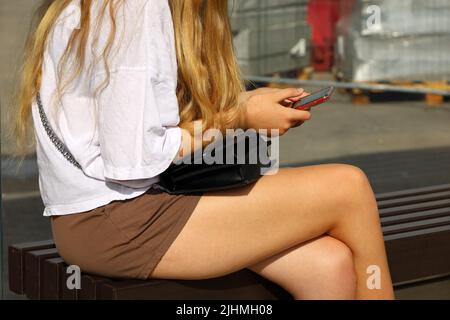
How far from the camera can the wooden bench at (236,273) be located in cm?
286

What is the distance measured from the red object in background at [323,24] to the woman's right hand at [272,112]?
575 cm

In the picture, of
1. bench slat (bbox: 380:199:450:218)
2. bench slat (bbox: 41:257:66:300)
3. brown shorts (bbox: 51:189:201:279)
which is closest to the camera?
brown shorts (bbox: 51:189:201:279)

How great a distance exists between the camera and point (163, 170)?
8.95 feet

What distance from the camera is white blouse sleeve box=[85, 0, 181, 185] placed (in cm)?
266

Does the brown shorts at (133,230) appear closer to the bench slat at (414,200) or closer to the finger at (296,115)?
the finger at (296,115)

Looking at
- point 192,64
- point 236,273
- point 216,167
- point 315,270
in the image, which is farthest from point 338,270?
point 192,64

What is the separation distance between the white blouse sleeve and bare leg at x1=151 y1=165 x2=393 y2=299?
0.66 ft

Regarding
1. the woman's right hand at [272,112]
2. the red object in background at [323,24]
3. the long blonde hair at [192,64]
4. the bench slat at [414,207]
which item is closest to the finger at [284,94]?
the woman's right hand at [272,112]

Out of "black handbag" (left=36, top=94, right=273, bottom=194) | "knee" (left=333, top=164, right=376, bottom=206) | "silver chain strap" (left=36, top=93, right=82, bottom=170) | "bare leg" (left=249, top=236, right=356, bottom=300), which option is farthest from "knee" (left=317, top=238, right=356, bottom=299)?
"silver chain strap" (left=36, top=93, right=82, bottom=170)

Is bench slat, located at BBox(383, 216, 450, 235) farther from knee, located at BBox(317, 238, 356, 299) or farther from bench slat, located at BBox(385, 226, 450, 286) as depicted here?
knee, located at BBox(317, 238, 356, 299)

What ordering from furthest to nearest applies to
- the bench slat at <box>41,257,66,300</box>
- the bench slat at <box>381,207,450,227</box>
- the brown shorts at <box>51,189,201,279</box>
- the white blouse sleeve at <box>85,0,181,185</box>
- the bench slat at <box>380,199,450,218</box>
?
the bench slat at <box>380,199,450,218</box> → the bench slat at <box>381,207,450,227</box> → the bench slat at <box>41,257,66,300</box> → the brown shorts at <box>51,189,201,279</box> → the white blouse sleeve at <box>85,0,181,185</box>

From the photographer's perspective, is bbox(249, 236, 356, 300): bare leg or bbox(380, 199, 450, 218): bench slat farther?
bbox(380, 199, 450, 218): bench slat

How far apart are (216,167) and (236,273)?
0.37 metres

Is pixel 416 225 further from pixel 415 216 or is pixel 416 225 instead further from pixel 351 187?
pixel 351 187
